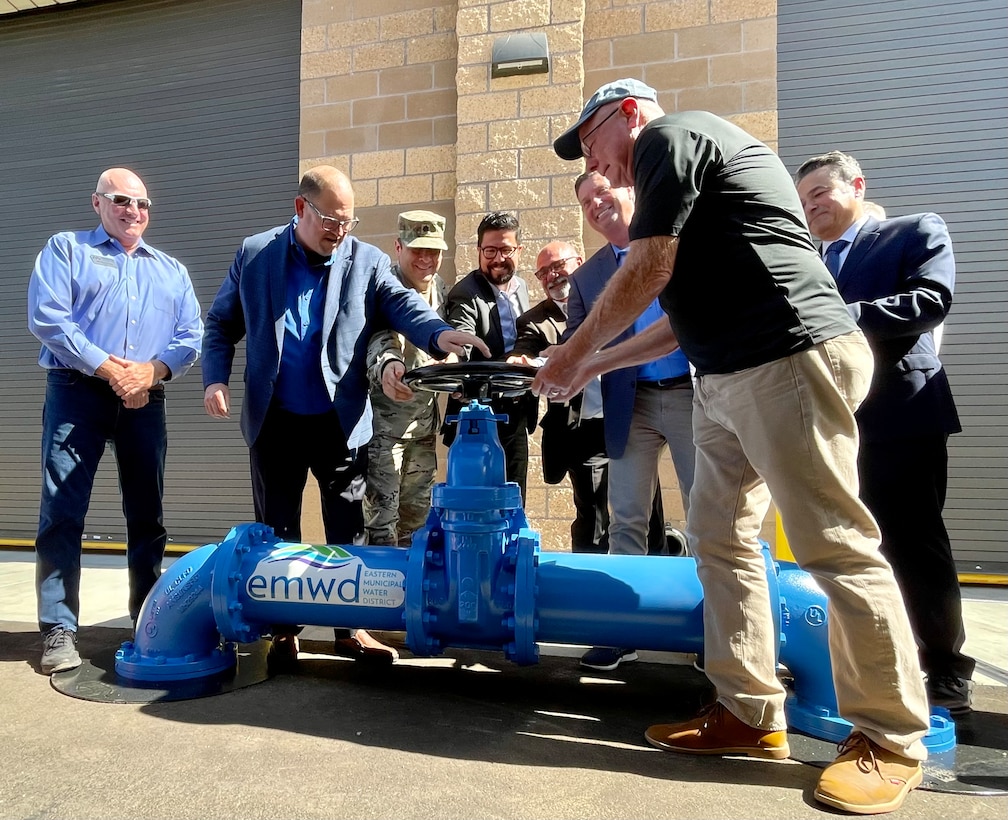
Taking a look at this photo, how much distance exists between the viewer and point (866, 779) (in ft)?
5.43

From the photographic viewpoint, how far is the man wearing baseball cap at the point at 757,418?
168 centimetres

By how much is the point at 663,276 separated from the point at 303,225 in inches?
66.3

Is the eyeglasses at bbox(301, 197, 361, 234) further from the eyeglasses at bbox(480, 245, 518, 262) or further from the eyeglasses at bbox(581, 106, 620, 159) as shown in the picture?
the eyeglasses at bbox(581, 106, 620, 159)

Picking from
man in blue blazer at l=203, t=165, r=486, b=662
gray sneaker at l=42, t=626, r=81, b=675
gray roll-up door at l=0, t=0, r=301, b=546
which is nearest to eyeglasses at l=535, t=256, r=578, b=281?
man in blue blazer at l=203, t=165, r=486, b=662

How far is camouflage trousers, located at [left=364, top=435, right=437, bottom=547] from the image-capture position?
307 cm

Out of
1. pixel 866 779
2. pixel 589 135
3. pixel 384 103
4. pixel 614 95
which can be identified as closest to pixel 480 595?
pixel 866 779

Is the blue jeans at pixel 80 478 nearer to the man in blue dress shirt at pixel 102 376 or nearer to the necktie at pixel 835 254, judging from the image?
the man in blue dress shirt at pixel 102 376

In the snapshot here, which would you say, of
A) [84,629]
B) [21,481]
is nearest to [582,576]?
[84,629]

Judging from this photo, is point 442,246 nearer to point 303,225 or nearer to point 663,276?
point 303,225

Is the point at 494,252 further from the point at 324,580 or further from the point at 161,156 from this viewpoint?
the point at 161,156

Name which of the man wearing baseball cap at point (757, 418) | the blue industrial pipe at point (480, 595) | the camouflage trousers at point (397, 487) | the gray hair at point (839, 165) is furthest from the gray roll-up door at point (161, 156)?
the man wearing baseball cap at point (757, 418)

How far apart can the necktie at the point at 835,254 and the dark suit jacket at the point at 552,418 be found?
1.16 m

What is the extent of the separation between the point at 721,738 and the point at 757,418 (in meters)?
0.93

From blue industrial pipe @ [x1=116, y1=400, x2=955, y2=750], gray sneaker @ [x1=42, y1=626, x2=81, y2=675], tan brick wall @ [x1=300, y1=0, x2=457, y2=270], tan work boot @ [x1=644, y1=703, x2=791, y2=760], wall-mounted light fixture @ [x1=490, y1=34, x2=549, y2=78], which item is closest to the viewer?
tan work boot @ [x1=644, y1=703, x2=791, y2=760]
